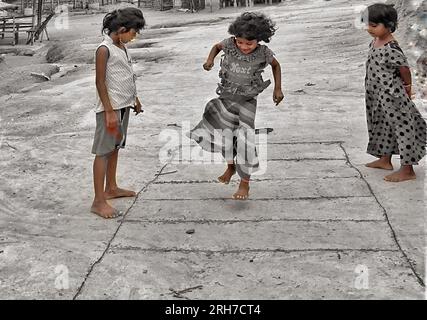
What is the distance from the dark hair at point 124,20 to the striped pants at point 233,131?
78 cm

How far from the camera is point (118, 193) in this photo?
4.09 m

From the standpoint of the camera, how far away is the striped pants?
384 cm

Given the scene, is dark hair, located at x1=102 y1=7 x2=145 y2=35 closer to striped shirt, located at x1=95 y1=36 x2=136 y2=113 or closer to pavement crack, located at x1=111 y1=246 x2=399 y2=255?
striped shirt, located at x1=95 y1=36 x2=136 y2=113

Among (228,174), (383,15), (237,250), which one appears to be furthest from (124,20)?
(383,15)

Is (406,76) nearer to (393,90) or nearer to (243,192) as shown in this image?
(393,90)

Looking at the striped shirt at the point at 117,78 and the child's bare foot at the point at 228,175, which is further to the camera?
the child's bare foot at the point at 228,175

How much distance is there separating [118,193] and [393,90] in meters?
2.13

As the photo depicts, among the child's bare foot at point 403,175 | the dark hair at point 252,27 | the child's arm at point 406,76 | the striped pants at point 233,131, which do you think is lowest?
the child's bare foot at point 403,175

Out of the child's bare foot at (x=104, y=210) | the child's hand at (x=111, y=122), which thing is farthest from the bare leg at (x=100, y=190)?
the child's hand at (x=111, y=122)

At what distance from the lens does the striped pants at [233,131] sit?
3.84 metres

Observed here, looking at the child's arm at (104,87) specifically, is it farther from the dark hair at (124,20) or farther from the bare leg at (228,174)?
the bare leg at (228,174)

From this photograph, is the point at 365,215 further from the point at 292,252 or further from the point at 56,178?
the point at 56,178

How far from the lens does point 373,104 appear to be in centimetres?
439

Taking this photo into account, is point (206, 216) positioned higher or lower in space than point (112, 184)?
lower
